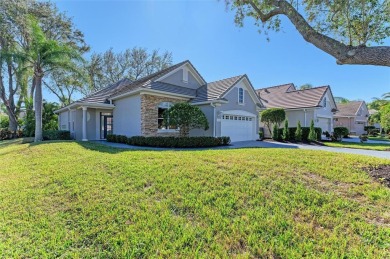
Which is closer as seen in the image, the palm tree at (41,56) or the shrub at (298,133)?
the palm tree at (41,56)

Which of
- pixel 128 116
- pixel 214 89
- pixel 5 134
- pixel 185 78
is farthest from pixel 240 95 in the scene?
pixel 5 134

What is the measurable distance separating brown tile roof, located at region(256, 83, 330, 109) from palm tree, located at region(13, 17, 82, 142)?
21.1m

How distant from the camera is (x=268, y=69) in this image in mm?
21953

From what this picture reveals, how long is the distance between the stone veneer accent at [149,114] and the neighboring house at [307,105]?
14.6 m

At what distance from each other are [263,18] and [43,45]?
14625 mm

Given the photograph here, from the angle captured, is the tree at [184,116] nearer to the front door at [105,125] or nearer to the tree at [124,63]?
the front door at [105,125]

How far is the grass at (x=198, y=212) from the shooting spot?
301cm

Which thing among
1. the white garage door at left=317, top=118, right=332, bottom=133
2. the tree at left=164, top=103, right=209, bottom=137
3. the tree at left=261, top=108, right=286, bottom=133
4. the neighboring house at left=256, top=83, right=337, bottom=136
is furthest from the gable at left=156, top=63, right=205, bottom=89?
the white garage door at left=317, top=118, right=332, bottom=133

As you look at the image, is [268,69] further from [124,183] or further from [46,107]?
[46,107]

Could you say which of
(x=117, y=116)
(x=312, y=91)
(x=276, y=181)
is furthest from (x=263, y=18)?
(x=312, y=91)

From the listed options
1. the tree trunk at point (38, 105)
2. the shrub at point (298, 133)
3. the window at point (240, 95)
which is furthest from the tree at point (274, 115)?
the tree trunk at point (38, 105)

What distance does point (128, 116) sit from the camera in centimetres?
1562

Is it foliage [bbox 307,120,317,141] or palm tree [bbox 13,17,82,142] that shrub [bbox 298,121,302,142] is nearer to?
foliage [bbox 307,120,317,141]

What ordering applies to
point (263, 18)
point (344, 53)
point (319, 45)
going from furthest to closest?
point (263, 18), point (319, 45), point (344, 53)
